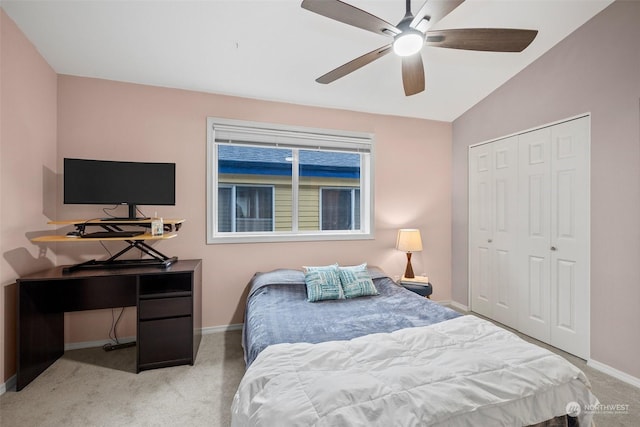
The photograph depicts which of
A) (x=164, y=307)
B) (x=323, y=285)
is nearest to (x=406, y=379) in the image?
(x=323, y=285)

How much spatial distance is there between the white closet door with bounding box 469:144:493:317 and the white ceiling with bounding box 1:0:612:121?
34.0 inches

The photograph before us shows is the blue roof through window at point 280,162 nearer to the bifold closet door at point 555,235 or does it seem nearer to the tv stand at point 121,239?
the tv stand at point 121,239

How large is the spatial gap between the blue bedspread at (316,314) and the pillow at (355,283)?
0.07 m

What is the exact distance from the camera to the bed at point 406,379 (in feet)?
3.71

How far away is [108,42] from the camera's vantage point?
2363 mm

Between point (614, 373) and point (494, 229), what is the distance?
1.57 metres

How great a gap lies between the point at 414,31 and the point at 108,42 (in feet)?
7.92

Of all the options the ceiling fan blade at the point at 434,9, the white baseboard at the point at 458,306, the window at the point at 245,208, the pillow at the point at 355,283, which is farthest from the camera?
the white baseboard at the point at 458,306

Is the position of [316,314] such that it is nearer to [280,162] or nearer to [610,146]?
[280,162]

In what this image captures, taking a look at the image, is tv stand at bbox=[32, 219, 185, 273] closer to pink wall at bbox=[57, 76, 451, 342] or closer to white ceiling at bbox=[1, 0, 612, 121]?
pink wall at bbox=[57, 76, 451, 342]

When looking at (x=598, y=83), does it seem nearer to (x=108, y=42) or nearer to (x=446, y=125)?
(x=446, y=125)

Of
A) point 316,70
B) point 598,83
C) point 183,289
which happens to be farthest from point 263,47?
point 598,83

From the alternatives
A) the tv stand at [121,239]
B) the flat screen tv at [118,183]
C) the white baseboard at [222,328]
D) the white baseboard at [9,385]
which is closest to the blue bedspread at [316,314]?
the white baseboard at [222,328]

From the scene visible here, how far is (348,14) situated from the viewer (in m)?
1.52
